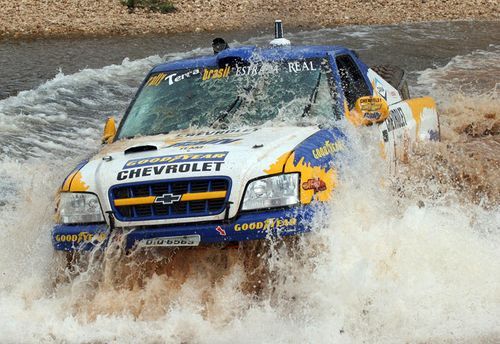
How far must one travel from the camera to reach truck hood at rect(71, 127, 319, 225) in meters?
5.50

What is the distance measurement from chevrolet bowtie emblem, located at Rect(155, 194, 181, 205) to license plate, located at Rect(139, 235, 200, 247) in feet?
0.72

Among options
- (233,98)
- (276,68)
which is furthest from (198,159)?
(276,68)

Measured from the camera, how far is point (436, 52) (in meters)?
21.5

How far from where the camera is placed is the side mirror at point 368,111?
6.64m

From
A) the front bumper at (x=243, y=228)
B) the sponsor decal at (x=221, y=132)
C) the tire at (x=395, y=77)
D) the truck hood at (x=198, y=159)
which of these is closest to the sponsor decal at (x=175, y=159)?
the truck hood at (x=198, y=159)

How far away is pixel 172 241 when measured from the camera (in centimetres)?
551

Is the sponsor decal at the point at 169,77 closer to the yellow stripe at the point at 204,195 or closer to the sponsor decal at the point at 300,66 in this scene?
the sponsor decal at the point at 300,66

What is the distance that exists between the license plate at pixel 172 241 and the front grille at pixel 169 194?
129mm

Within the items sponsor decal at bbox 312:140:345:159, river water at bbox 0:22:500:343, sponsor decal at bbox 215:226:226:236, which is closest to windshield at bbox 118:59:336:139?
sponsor decal at bbox 312:140:345:159

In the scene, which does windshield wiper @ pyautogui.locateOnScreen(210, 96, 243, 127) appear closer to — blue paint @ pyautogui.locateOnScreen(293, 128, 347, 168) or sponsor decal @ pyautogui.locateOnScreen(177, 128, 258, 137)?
sponsor decal @ pyautogui.locateOnScreen(177, 128, 258, 137)

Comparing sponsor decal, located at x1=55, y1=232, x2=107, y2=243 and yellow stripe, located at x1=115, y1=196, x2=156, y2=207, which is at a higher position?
yellow stripe, located at x1=115, y1=196, x2=156, y2=207

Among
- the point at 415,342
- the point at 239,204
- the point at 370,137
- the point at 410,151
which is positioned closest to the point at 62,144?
the point at 410,151

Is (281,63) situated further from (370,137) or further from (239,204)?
(239,204)

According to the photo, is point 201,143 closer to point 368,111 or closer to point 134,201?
point 134,201
